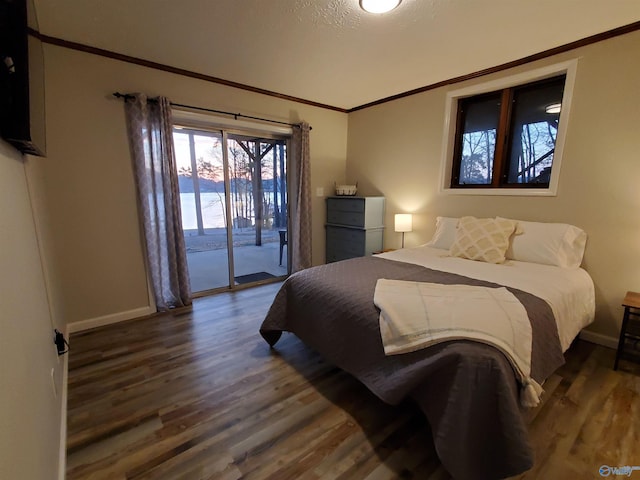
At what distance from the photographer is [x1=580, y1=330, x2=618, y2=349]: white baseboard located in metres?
2.37

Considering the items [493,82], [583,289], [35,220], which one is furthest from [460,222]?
[35,220]

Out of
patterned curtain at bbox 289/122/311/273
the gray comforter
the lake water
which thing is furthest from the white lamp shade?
the lake water

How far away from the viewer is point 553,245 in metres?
2.38

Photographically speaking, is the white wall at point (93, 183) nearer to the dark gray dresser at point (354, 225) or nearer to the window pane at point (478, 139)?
the dark gray dresser at point (354, 225)

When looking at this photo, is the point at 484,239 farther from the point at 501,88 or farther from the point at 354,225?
the point at 354,225

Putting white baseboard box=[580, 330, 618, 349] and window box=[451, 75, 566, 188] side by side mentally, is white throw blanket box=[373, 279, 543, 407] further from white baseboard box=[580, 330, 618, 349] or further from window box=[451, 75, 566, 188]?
window box=[451, 75, 566, 188]

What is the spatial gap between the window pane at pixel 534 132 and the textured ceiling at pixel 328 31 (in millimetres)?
380

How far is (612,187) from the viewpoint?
2271 mm

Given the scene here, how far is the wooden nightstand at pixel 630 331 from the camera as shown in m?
1.97

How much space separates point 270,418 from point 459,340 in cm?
112

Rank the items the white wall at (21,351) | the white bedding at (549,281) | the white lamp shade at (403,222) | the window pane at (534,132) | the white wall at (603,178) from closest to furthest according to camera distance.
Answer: the white wall at (21,351), the white bedding at (549,281), the white wall at (603,178), the window pane at (534,132), the white lamp shade at (403,222)

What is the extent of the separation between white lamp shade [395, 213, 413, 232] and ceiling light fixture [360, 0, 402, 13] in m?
2.09

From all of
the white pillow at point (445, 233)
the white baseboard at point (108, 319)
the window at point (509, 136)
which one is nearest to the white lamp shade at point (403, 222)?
the white pillow at point (445, 233)

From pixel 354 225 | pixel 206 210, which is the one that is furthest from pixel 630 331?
pixel 206 210
